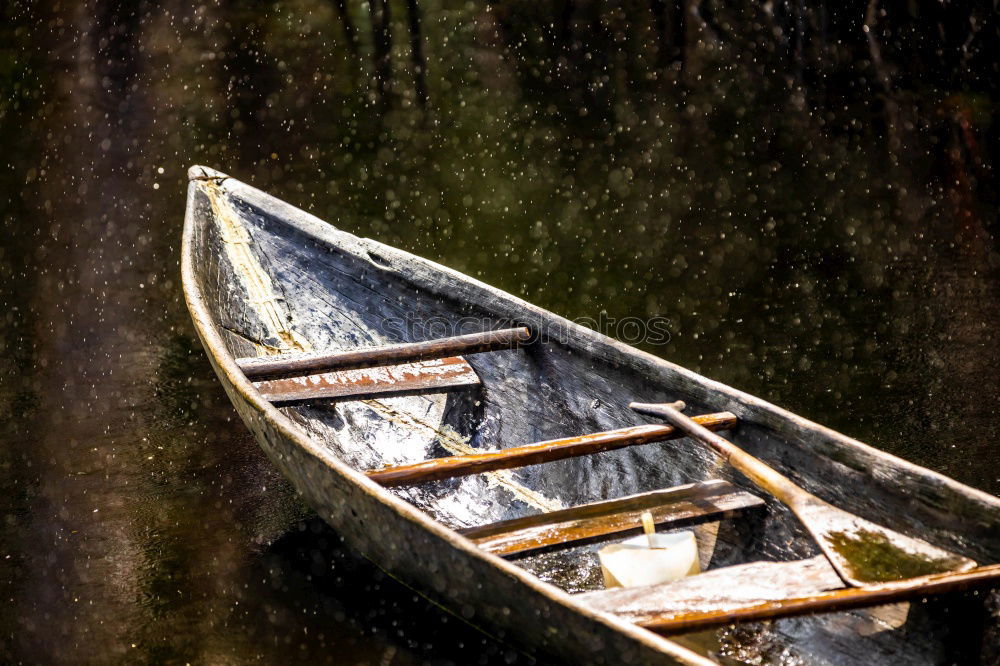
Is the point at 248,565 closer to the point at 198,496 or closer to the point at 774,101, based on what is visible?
the point at 198,496

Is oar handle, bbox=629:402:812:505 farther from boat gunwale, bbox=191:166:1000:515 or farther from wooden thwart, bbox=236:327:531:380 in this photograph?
wooden thwart, bbox=236:327:531:380

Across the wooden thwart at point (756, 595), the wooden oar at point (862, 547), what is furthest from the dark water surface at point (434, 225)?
the wooden oar at point (862, 547)

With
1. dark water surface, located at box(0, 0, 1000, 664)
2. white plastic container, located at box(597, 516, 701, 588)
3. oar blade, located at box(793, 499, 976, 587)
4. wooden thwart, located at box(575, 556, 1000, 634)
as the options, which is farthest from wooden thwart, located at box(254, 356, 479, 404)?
oar blade, located at box(793, 499, 976, 587)

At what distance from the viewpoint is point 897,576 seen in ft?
6.89

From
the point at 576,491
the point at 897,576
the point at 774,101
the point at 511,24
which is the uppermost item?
the point at 511,24

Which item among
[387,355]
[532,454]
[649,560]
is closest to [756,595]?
[649,560]

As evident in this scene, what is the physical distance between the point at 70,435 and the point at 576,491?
2.34m

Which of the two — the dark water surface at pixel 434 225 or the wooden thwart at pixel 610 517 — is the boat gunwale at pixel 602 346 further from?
the dark water surface at pixel 434 225

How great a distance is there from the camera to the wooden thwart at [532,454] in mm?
2717

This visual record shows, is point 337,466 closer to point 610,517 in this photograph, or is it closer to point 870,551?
point 610,517

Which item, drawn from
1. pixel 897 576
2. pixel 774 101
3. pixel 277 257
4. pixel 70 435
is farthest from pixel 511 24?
pixel 897 576

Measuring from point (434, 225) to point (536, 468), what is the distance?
3.37 m

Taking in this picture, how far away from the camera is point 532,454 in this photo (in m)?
2.74

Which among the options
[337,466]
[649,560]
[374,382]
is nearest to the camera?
[649,560]
